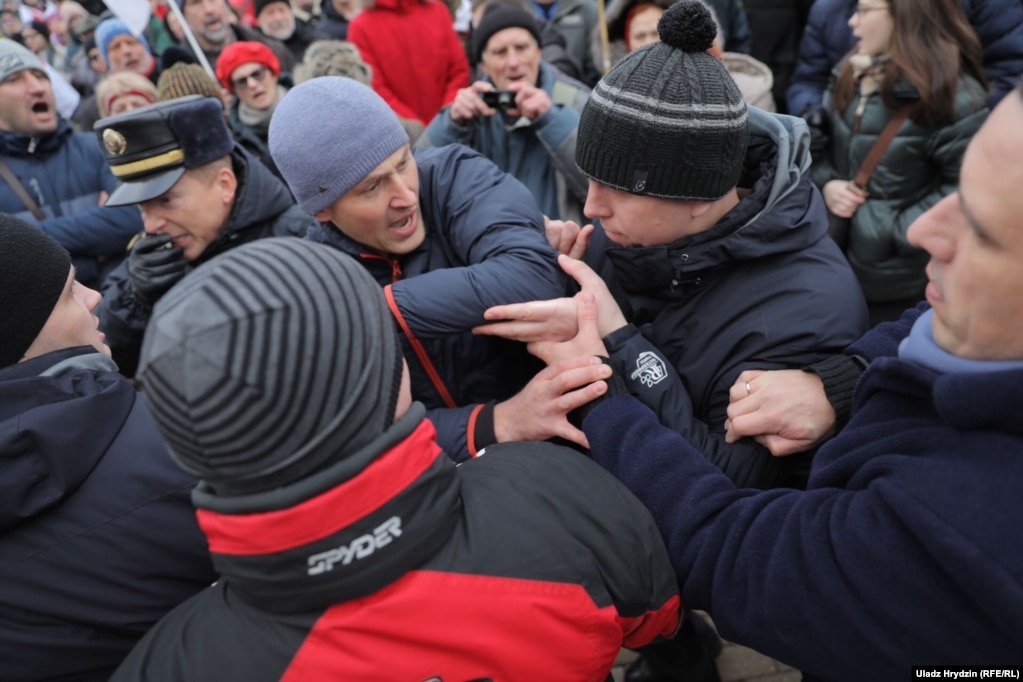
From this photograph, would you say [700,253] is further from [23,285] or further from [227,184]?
[227,184]

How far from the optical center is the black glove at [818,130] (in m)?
3.47

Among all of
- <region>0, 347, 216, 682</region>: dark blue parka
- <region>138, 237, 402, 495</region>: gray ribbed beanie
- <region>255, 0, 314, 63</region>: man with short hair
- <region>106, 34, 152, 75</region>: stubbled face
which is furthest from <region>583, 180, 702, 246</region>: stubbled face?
<region>106, 34, 152, 75</region>: stubbled face

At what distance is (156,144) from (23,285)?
127 centimetres

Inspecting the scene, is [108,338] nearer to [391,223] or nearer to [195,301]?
[391,223]

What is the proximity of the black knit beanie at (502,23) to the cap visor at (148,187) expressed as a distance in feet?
5.93

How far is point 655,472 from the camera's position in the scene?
4.72 ft

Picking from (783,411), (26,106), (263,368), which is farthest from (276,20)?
(263,368)

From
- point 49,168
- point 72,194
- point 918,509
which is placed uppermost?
point 918,509

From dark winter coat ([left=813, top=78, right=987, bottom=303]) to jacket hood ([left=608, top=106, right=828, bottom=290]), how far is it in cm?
161

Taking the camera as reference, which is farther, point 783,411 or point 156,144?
point 156,144

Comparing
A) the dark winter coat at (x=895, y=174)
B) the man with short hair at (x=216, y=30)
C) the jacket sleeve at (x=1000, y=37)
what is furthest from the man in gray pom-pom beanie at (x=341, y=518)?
the man with short hair at (x=216, y=30)

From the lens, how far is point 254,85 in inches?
171

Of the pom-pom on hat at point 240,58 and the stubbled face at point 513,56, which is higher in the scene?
the stubbled face at point 513,56

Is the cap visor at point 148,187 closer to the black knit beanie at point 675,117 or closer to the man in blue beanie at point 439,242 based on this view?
the man in blue beanie at point 439,242
